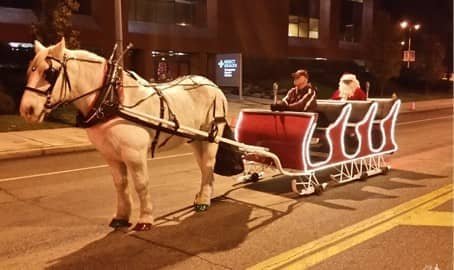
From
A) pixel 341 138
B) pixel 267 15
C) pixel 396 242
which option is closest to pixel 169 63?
pixel 267 15

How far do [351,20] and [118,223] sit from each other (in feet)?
163

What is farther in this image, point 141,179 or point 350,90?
point 350,90

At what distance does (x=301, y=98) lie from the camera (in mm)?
8211

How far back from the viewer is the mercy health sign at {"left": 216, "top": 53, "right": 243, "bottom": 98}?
1179 inches

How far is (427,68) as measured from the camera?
157 feet

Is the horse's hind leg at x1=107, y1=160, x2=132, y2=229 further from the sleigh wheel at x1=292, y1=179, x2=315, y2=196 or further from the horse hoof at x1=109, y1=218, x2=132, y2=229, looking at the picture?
the sleigh wheel at x1=292, y1=179, x2=315, y2=196

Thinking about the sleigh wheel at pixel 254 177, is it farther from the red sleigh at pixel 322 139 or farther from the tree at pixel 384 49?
the tree at pixel 384 49

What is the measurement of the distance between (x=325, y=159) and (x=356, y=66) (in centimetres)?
4541

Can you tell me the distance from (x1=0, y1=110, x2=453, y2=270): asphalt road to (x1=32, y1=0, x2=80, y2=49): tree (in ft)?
34.8

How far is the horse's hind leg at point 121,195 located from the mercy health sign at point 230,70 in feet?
78.2

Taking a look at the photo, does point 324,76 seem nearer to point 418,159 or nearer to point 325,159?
point 418,159

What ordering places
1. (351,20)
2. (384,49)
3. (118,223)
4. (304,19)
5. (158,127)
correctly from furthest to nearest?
(351,20)
(304,19)
(384,49)
(118,223)
(158,127)

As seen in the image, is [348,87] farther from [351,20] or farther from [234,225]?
[351,20]

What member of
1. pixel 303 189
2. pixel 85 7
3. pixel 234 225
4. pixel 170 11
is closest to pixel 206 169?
pixel 234 225
